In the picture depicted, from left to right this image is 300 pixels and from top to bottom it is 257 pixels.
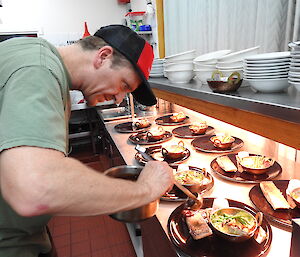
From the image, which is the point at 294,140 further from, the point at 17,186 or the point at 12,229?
the point at 12,229

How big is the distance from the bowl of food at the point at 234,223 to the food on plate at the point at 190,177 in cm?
27

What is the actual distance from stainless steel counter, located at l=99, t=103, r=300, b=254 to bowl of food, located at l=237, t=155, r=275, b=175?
3.5 inches

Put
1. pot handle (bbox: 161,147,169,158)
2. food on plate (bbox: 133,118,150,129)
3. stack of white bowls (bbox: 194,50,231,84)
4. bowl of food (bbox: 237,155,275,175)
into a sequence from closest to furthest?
bowl of food (bbox: 237,155,275,175)
stack of white bowls (bbox: 194,50,231,84)
pot handle (bbox: 161,147,169,158)
food on plate (bbox: 133,118,150,129)

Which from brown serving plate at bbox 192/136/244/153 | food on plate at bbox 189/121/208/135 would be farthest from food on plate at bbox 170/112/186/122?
brown serving plate at bbox 192/136/244/153

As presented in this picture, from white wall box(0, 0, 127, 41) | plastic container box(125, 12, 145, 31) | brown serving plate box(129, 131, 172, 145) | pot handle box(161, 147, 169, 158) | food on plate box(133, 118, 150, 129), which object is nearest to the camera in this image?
pot handle box(161, 147, 169, 158)

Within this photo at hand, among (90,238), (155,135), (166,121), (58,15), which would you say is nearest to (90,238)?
(90,238)

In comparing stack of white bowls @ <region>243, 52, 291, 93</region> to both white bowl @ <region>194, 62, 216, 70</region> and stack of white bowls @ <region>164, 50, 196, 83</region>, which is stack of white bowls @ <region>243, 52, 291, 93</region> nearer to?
white bowl @ <region>194, 62, 216, 70</region>

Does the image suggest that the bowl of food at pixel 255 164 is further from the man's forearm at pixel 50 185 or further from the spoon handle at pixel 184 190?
the man's forearm at pixel 50 185

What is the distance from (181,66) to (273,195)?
114cm

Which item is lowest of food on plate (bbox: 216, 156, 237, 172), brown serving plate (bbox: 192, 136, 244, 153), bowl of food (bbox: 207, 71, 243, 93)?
brown serving plate (bbox: 192, 136, 244, 153)

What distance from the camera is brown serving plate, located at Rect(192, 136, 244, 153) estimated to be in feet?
5.76

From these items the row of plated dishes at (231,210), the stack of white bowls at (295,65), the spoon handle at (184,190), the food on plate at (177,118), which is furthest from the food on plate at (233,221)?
the food on plate at (177,118)

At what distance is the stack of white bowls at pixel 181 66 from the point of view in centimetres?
188

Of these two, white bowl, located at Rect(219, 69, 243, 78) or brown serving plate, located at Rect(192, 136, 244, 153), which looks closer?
white bowl, located at Rect(219, 69, 243, 78)
